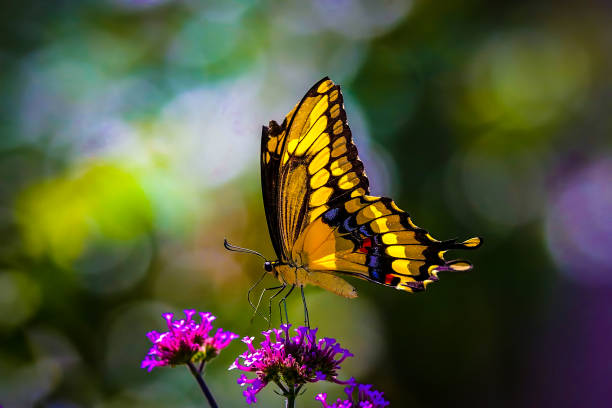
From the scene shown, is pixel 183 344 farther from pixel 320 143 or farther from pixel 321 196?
pixel 320 143

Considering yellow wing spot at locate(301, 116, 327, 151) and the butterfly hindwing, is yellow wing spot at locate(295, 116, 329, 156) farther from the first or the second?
the butterfly hindwing

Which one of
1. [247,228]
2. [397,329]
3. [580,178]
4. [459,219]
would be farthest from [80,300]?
[580,178]

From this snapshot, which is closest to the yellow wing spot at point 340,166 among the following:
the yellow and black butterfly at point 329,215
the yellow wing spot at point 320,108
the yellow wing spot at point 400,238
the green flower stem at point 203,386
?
the yellow and black butterfly at point 329,215

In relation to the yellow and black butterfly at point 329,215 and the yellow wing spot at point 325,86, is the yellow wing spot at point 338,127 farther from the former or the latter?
the yellow wing spot at point 325,86

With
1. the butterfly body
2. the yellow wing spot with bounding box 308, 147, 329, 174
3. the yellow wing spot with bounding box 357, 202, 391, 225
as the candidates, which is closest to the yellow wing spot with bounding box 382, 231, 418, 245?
the butterfly body

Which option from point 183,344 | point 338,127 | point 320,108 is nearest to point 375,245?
point 338,127

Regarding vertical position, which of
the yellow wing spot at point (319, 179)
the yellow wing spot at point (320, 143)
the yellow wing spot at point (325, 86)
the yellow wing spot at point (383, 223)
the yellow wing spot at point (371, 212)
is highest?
the yellow wing spot at point (325, 86)
